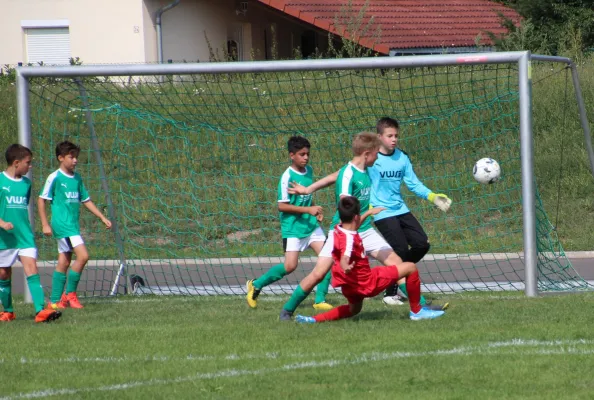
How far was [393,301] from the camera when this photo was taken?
937 centimetres

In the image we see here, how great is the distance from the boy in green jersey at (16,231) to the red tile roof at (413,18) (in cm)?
1537

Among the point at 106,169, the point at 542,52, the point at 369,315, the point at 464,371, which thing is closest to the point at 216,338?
the point at 369,315

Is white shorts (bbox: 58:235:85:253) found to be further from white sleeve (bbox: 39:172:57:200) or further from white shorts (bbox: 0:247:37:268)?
white shorts (bbox: 0:247:37:268)

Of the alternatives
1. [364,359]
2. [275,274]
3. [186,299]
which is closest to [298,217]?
[275,274]

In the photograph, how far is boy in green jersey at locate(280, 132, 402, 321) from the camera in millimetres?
7961

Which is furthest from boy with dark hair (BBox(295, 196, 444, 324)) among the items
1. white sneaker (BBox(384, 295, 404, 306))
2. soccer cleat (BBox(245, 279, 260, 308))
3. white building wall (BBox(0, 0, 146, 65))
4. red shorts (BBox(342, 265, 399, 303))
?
white building wall (BBox(0, 0, 146, 65))

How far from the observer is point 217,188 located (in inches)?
586

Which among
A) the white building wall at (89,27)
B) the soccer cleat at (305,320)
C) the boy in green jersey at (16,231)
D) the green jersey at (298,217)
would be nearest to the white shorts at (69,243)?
the boy in green jersey at (16,231)

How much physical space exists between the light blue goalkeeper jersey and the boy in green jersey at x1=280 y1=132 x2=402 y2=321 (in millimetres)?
565

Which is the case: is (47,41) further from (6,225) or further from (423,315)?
(423,315)

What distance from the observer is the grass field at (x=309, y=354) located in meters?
5.79

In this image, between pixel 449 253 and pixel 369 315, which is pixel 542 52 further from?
pixel 369 315

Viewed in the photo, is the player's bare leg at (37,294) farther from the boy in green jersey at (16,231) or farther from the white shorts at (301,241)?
the white shorts at (301,241)

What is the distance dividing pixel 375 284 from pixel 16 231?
3443 millimetres
